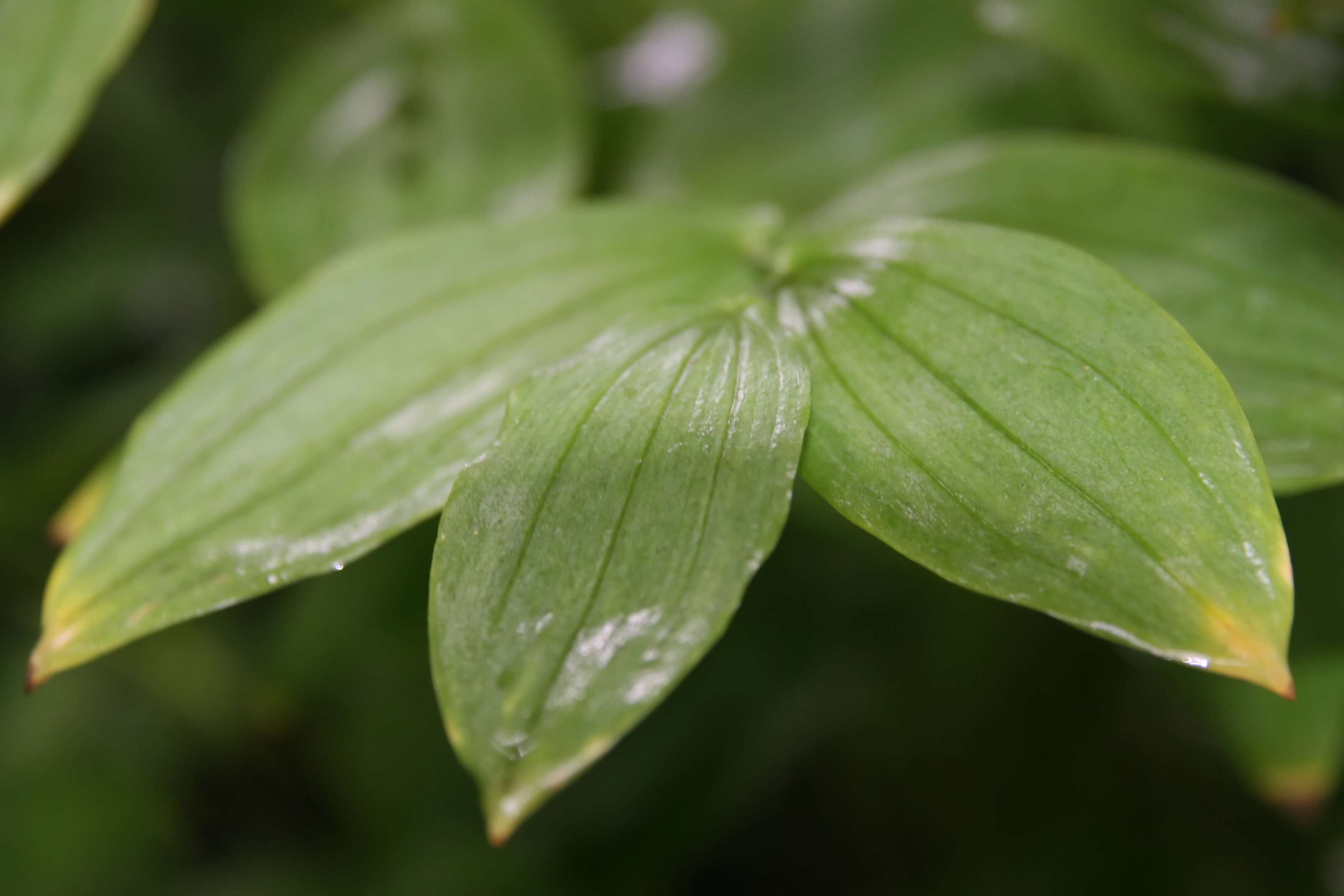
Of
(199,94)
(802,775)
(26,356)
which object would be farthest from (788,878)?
(199,94)

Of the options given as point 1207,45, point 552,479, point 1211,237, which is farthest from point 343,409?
point 1207,45

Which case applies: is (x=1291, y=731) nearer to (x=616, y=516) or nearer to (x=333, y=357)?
(x=616, y=516)

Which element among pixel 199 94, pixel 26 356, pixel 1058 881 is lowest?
pixel 1058 881

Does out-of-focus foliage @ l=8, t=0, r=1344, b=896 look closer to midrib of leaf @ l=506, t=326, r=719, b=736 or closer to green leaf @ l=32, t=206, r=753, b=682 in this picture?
green leaf @ l=32, t=206, r=753, b=682

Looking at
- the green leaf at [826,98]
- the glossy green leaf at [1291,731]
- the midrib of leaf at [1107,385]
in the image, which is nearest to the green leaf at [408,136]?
the green leaf at [826,98]

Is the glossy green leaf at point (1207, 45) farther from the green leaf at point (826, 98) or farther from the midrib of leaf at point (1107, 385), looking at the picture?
the midrib of leaf at point (1107, 385)

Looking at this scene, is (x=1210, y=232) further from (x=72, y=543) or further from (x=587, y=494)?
(x=72, y=543)
